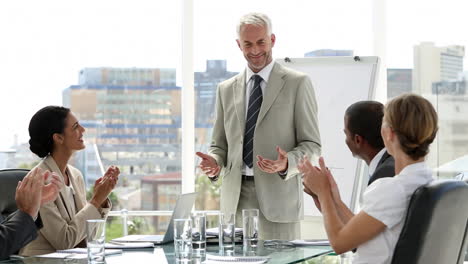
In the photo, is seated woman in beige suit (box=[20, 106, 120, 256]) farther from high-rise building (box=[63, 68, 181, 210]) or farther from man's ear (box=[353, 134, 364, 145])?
high-rise building (box=[63, 68, 181, 210])

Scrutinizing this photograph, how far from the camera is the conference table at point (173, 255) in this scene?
A: 283 cm

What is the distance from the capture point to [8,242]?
271 cm

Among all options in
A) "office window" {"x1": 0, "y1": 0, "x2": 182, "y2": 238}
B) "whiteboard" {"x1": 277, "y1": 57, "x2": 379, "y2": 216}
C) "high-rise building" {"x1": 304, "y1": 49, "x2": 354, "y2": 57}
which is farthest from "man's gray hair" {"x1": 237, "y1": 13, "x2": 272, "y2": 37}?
"office window" {"x1": 0, "y1": 0, "x2": 182, "y2": 238}

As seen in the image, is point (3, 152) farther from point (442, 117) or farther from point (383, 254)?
point (383, 254)

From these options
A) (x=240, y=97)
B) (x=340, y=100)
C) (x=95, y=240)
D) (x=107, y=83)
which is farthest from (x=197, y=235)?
(x=107, y=83)

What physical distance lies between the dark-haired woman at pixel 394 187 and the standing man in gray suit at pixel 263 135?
131 centimetres

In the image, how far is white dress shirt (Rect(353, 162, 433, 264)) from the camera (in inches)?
94.3

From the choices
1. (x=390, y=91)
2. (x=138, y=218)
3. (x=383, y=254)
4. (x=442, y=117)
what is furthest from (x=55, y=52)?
(x=383, y=254)

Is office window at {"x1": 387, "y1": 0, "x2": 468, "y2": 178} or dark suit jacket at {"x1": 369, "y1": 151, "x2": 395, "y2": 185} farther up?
office window at {"x1": 387, "y1": 0, "x2": 468, "y2": 178}

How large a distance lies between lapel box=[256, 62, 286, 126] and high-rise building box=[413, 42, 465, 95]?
1940 mm

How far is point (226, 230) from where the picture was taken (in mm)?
3123

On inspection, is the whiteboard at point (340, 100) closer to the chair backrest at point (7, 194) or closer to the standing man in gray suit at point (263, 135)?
the standing man in gray suit at point (263, 135)

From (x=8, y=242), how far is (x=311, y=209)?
2.89 meters

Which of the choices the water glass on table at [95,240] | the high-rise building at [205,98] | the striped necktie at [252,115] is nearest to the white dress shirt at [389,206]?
the water glass on table at [95,240]
